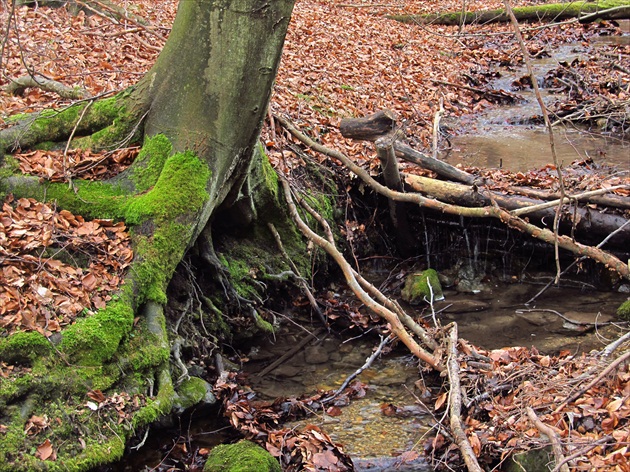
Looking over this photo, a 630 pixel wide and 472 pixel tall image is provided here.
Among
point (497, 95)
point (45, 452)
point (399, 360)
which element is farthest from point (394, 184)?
point (497, 95)

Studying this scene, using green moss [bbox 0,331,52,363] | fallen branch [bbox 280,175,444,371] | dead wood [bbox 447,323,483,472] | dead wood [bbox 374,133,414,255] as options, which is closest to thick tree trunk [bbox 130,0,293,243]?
fallen branch [bbox 280,175,444,371]

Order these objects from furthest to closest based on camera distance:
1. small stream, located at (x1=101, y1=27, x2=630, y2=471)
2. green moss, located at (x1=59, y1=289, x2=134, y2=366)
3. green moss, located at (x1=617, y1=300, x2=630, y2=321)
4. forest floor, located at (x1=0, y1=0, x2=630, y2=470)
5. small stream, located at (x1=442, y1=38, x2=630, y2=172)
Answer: small stream, located at (x1=442, y1=38, x2=630, y2=172) → green moss, located at (x1=617, y1=300, x2=630, y2=321) → small stream, located at (x1=101, y1=27, x2=630, y2=471) → forest floor, located at (x1=0, y1=0, x2=630, y2=470) → green moss, located at (x1=59, y1=289, x2=134, y2=366)

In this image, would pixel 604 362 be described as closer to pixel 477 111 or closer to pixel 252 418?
pixel 252 418

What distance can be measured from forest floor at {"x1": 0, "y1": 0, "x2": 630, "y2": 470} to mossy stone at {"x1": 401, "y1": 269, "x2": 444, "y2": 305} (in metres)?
1.61

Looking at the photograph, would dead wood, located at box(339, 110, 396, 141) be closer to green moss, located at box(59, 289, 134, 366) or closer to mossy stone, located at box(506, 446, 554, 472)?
green moss, located at box(59, 289, 134, 366)

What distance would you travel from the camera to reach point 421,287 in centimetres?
758

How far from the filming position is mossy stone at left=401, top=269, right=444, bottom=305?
754cm

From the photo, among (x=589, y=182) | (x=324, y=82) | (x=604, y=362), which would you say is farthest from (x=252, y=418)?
(x=324, y=82)

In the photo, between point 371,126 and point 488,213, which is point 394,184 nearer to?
point 371,126

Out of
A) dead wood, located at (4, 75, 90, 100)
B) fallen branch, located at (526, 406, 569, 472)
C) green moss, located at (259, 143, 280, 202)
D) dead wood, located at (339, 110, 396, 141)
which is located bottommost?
fallen branch, located at (526, 406, 569, 472)

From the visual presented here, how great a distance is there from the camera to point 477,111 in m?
A: 13.6

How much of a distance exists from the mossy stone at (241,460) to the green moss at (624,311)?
14.5 ft

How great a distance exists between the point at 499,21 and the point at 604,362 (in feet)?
53.7

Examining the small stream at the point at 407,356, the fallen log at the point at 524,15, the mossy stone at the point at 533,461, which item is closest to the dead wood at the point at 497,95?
the fallen log at the point at 524,15
